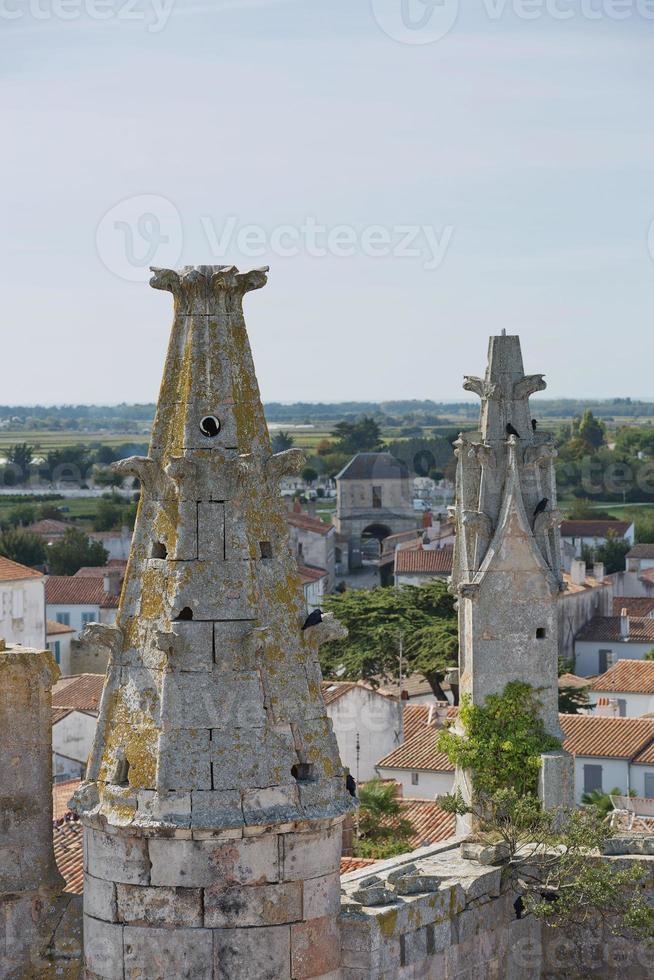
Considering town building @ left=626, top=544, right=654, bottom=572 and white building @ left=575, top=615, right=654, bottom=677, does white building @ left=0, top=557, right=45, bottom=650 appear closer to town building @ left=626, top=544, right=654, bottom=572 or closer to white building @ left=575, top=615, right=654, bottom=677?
white building @ left=575, top=615, right=654, bottom=677

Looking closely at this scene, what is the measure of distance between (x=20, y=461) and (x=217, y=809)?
177 metres

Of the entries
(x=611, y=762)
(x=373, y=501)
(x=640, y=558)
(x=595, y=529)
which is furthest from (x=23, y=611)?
(x=373, y=501)

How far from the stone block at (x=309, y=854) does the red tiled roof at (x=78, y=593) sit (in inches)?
2826

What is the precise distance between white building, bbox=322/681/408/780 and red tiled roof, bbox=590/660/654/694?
13046mm

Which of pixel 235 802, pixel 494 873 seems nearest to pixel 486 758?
pixel 494 873

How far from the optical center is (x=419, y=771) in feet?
138

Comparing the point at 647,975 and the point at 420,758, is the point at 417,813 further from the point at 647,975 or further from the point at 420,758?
the point at 647,975

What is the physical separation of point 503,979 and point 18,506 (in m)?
142

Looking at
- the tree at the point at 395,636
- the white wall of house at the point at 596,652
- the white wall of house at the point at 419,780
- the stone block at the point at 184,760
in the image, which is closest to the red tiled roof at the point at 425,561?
the white wall of house at the point at 596,652

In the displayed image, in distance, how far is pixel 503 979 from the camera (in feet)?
46.6

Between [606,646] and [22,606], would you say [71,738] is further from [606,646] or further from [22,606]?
[606,646]

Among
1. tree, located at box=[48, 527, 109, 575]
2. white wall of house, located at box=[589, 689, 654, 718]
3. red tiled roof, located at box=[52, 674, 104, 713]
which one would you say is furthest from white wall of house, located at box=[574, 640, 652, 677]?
tree, located at box=[48, 527, 109, 575]

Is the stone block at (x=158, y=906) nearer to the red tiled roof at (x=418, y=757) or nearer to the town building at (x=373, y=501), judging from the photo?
the red tiled roof at (x=418, y=757)

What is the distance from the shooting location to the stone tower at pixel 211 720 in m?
11.1
